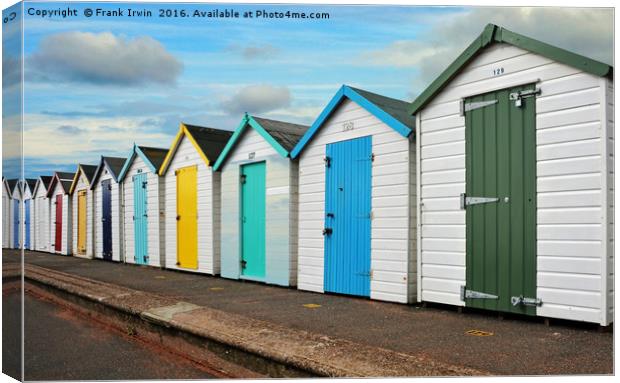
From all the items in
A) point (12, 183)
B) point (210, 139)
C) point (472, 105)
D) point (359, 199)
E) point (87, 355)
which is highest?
point (210, 139)

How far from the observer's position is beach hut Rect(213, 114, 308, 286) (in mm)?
10039

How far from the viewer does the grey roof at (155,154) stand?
1448cm

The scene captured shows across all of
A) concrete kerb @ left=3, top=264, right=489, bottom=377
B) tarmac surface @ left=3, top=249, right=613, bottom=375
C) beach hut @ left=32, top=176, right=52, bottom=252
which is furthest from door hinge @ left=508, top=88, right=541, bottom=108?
Answer: beach hut @ left=32, top=176, right=52, bottom=252

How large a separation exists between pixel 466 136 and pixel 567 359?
3025 mm

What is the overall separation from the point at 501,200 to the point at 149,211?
995 centimetres

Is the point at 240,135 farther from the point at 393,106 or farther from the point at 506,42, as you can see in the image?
the point at 506,42

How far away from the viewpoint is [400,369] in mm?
4203

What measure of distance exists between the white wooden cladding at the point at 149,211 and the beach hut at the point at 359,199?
215 inches

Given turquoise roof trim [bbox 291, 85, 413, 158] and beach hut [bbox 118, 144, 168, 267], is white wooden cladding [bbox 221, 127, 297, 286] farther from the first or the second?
beach hut [bbox 118, 144, 168, 267]

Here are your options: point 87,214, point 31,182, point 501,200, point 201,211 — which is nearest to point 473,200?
point 501,200

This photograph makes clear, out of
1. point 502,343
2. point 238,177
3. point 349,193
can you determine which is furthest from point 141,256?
point 502,343

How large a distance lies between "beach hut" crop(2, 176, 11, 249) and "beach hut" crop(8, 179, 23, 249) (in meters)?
0.02

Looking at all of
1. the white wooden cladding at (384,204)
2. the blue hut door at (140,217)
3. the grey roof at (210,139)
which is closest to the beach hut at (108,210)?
the blue hut door at (140,217)

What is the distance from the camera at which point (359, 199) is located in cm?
862
